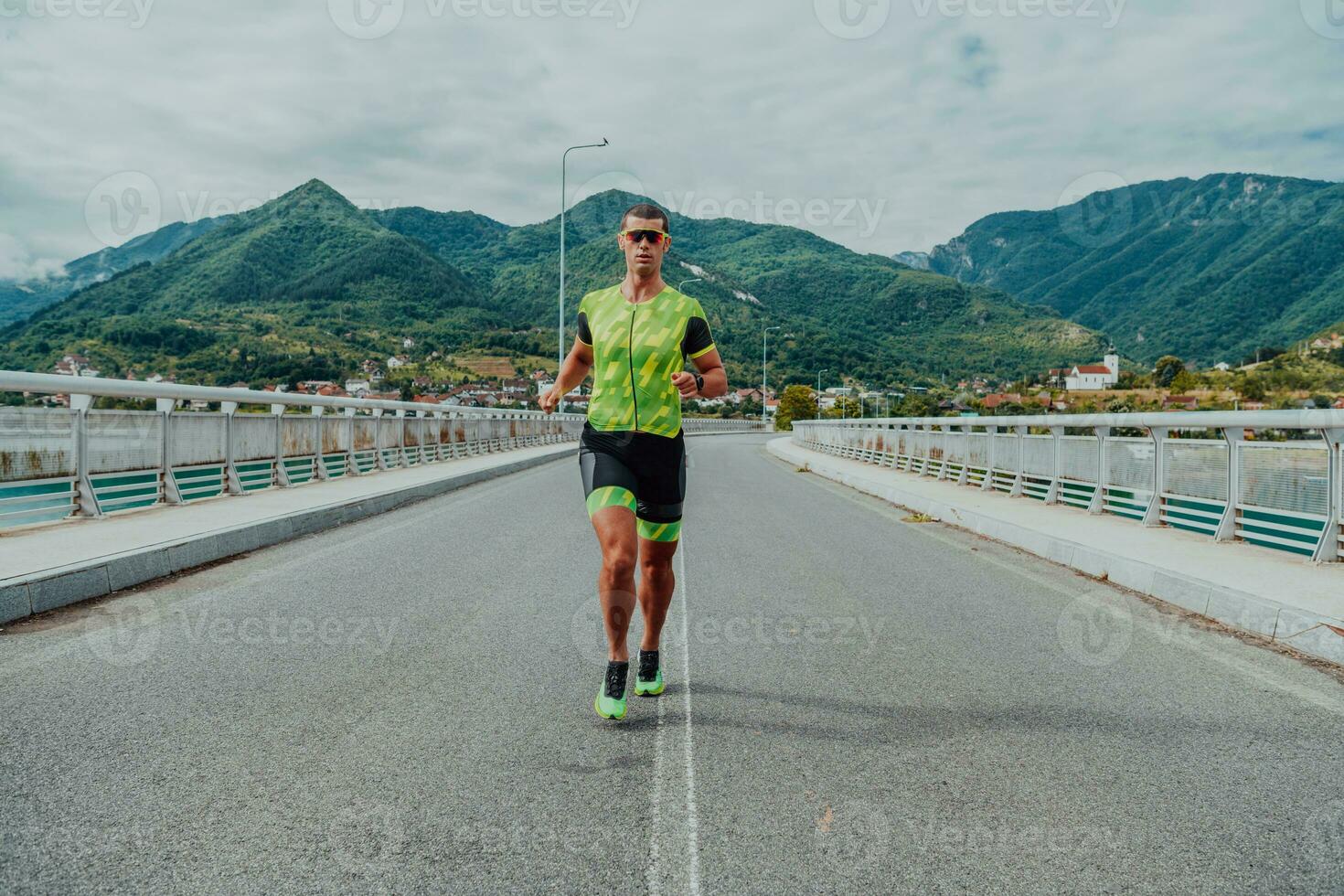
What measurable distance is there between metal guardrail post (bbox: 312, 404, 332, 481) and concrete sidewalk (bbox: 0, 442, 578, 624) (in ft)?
3.15

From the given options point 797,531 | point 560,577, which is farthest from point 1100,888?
point 797,531

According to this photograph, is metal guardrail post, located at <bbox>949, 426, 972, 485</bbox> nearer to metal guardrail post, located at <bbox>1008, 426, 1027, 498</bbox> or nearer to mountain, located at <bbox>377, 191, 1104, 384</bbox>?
metal guardrail post, located at <bbox>1008, 426, 1027, 498</bbox>

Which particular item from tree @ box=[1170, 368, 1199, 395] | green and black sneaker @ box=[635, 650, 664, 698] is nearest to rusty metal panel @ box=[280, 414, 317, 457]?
green and black sneaker @ box=[635, 650, 664, 698]

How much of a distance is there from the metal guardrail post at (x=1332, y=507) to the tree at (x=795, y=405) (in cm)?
11255

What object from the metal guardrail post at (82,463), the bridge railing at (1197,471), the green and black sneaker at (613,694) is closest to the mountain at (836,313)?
the bridge railing at (1197,471)

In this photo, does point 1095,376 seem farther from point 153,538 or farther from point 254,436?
point 153,538

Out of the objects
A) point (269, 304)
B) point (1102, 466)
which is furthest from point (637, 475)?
point (269, 304)

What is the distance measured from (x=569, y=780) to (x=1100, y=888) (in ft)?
5.54

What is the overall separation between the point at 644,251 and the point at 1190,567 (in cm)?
559

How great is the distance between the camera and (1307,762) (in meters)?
3.52

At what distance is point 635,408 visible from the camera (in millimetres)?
4027

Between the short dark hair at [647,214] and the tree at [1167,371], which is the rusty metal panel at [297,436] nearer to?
the short dark hair at [647,214]

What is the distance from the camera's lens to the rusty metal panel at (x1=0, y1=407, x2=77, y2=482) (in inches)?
309

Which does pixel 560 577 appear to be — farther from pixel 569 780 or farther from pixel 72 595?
pixel 569 780
